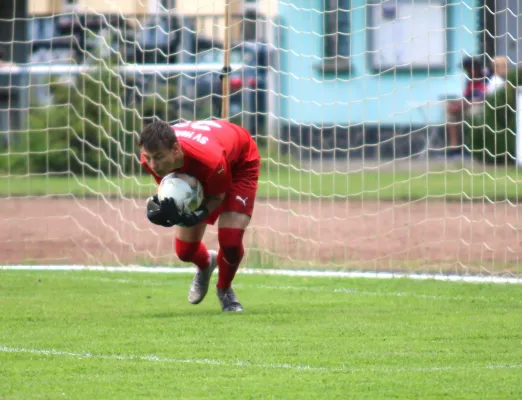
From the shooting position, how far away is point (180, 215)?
7410mm

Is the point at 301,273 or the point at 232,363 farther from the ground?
the point at 232,363

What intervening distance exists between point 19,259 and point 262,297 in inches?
150

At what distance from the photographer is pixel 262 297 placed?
9.26m

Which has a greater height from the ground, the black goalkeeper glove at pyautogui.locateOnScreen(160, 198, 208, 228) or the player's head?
the player's head

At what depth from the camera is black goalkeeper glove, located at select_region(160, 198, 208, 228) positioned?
7.35 metres

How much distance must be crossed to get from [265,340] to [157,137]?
1.33 metres

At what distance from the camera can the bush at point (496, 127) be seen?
11984 millimetres

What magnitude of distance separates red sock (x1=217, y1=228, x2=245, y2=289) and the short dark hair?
105 centimetres

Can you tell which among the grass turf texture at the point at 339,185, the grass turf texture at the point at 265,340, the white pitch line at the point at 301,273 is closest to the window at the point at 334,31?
the grass turf texture at the point at 339,185

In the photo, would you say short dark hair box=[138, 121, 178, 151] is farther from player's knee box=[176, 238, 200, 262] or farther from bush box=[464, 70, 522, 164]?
bush box=[464, 70, 522, 164]

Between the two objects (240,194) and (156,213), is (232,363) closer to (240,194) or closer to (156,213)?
(156,213)

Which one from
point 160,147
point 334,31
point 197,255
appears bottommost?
point 334,31

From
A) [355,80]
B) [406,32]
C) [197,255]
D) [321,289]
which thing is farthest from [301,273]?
[406,32]

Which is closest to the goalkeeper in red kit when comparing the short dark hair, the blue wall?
the short dark hair
